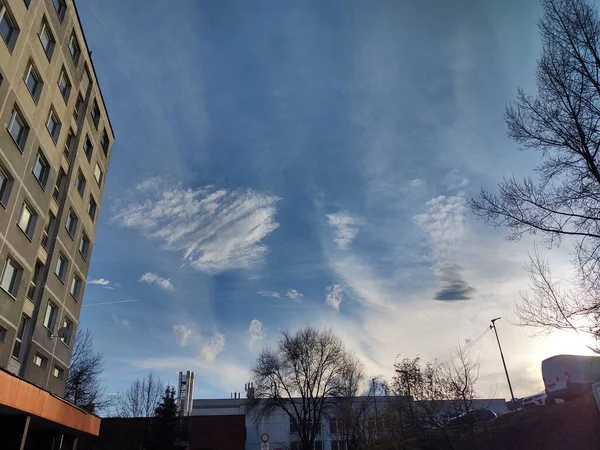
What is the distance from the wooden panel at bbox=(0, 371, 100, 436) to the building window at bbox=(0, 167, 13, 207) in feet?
25.3

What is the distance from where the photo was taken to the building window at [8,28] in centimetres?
1638

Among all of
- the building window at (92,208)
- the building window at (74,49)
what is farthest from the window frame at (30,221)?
the building window at (74,49)

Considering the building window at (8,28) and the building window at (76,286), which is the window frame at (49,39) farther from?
the building window at (76,286)

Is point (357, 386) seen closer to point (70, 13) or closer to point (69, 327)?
point (69, 327)

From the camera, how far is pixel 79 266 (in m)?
25.8

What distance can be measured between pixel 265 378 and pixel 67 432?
22347mm

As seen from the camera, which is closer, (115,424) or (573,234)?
(573,234)

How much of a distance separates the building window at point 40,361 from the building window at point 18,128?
9925mm

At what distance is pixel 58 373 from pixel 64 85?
52.2ft

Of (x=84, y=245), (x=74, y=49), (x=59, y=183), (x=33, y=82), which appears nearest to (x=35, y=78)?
(x=33, y=82)

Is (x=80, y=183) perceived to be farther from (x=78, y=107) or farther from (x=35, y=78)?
(x=35, y=78)

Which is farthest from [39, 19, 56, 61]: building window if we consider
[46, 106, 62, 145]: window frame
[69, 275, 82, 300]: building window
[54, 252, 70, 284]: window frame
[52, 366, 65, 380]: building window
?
[52, 366, 65, 380]: building window

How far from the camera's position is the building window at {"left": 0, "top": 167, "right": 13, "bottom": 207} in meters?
16.7

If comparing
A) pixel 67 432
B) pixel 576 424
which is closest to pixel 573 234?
pixel 576 424
